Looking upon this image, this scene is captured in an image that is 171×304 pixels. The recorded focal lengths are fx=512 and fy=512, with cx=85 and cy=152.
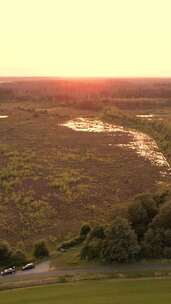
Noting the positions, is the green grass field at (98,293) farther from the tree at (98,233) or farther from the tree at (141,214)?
the tree at (141,214)

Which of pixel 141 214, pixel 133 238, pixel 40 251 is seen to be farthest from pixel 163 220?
pixel 40 251

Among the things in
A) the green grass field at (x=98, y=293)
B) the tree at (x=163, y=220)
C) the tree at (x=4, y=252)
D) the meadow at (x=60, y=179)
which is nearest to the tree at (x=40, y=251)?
the tree at (x=4, y=252)

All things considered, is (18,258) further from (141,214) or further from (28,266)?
(141,214)

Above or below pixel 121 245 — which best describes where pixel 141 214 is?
above

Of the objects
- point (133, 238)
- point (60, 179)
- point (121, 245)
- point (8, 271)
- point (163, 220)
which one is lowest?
point (8, 271)

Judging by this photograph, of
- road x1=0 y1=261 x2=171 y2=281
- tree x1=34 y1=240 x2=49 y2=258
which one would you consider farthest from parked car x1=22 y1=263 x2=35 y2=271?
tree x1=34 y1=240 x2=49 y2=258

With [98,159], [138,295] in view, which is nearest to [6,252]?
[138,295]
